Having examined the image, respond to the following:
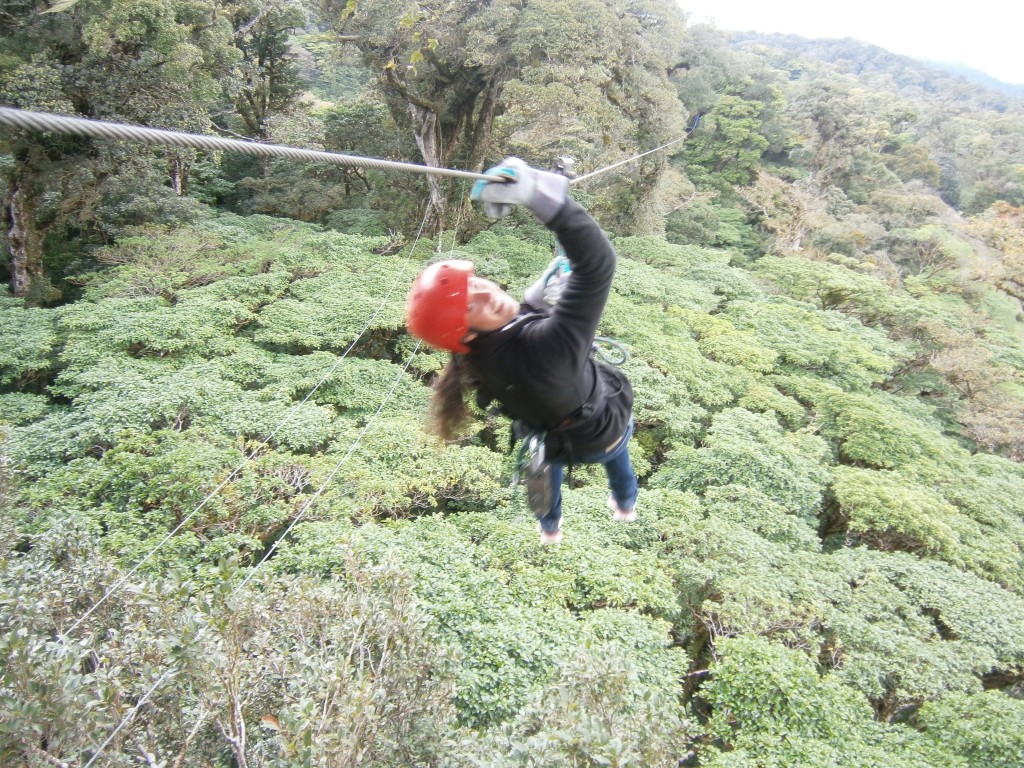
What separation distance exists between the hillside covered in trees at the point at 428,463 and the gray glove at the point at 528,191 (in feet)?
4.42

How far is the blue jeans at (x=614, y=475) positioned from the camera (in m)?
2.60

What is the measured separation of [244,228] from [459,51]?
19.9 feet

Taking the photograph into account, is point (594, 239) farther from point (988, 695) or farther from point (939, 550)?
point (939, 550)

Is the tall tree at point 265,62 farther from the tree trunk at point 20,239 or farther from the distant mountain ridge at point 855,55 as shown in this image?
the distant mountain ridge at point 855,55

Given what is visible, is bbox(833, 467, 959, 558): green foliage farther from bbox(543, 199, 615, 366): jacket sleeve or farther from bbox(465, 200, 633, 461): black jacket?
bbox(543, 199, 615, 366): jacket sleeve

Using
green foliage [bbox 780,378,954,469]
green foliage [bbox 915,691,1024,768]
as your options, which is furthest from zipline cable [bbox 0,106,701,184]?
green foliage [bbox 780,378,954,469]

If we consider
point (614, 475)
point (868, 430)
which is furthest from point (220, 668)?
point (868, 430)

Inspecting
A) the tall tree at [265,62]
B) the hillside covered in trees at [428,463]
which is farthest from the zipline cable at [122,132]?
the tall tree at [265,62]

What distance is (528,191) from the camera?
1.54 m

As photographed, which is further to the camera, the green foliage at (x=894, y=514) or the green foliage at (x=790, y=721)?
the green foliage at (x=894, y=514)

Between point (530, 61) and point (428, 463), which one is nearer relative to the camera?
point (428, 463)

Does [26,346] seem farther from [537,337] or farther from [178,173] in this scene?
[537,337]

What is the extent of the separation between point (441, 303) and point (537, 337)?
313 millimetres

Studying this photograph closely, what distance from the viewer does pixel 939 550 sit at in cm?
694
